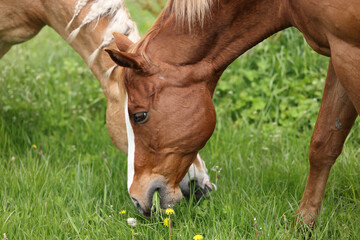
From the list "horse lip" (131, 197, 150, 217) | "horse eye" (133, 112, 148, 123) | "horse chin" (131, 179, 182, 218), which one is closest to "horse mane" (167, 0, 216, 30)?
"horse eye" (133, 112, 148, 123)

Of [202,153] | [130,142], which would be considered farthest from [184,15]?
[202,153]

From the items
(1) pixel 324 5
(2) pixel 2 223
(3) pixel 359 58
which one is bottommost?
(2) pixel 2 223

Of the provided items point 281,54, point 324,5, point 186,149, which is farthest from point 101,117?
point 324,5

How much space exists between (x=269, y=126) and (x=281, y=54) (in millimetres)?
911

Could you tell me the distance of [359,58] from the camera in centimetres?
212

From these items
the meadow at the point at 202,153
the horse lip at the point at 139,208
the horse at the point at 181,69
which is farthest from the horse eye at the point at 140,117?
the meadow at the point at 202,153

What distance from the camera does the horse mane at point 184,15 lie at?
251cm

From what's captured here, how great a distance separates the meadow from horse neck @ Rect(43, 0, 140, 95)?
77 centimetres

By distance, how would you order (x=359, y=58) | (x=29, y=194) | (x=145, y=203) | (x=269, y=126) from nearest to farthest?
(x=359, y=58) < (x=145, y=203) < (x=29, y=194) < (x=269, y=126)

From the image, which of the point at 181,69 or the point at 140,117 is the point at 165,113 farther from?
the point at 181,69

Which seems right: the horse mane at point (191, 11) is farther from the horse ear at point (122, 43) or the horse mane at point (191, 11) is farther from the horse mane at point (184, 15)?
the horse ear at point (122, 43)

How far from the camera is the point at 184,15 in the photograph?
2551mm

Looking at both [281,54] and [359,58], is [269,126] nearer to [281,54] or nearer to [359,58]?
[281,54]

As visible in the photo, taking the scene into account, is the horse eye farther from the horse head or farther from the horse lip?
the horse lip
